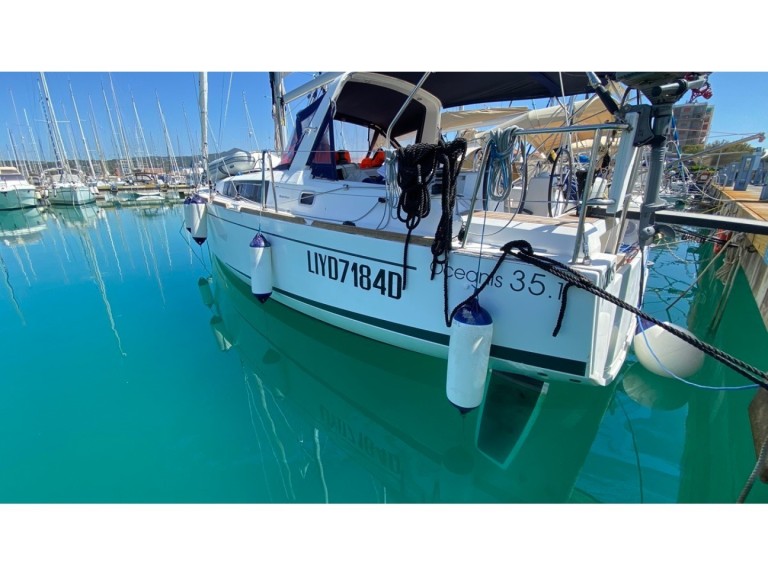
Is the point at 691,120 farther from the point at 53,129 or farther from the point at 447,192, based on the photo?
the point at 53,129

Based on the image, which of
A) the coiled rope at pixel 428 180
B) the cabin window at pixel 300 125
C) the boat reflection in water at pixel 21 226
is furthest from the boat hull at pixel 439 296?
the boat reflection in water at pixel 21 226

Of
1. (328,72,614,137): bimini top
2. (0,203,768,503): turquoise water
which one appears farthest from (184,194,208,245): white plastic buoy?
(328,72,614,137): bimini top

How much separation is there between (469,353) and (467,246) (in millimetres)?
826

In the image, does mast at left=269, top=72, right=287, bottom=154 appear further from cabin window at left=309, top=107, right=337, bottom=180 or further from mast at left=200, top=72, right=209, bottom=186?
cabin window at left=309, top=107, right=337, bottom=180

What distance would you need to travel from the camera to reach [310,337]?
15.1ft

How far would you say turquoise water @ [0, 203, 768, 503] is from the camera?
2.57 metres

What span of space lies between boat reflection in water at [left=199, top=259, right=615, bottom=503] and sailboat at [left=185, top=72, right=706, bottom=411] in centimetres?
45

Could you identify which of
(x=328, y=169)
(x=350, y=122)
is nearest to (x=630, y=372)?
(x=328, y=169)

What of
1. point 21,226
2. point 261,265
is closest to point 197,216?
point 261,265

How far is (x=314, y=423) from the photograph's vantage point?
324cm

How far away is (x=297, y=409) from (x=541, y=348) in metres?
2.26

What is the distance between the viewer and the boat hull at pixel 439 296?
2.46 m

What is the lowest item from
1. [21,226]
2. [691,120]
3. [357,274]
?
[21,226]

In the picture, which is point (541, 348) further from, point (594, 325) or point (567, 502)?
point (567, 502)
